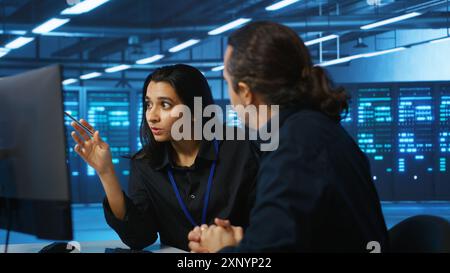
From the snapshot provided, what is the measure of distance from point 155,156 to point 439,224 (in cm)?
106

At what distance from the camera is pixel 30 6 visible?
8836 mm

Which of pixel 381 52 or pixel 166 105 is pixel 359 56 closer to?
pixel 381 52

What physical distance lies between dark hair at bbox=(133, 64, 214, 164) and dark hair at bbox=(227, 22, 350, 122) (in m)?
0.80

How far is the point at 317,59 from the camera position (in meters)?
7.09

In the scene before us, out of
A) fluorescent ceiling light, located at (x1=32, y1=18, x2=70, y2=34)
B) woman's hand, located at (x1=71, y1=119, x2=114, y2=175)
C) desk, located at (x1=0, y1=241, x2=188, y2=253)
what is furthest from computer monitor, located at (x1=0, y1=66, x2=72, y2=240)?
fluorescent ceiling light, located at (x1=32, y1=18, x2=70, y2=34)

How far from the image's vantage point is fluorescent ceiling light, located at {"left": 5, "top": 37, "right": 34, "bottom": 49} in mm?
8781

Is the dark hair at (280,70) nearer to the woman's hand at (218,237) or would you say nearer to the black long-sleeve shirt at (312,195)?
the black long-sleeve shirt at (312,195)

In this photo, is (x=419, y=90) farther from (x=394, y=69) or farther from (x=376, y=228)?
(x=376, y=228)

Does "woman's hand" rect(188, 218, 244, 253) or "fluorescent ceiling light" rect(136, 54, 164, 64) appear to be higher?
"fluorescent ceiling light" rect(136, 54, 164, 64)

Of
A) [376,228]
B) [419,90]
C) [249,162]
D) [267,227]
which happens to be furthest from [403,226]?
[419,90]

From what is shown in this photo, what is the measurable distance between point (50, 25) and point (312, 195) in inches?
318

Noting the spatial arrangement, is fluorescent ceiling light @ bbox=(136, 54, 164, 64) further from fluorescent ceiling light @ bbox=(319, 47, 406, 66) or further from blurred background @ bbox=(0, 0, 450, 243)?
fluorescent ceiling light @ bbox=(319, 47, 406, 66)

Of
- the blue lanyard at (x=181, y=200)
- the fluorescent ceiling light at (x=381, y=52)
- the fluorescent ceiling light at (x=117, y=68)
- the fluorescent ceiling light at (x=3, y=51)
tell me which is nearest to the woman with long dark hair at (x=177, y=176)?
the blue lanyard at (x=181, y=200)

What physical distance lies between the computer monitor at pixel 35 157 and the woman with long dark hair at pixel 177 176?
1.77 ft
